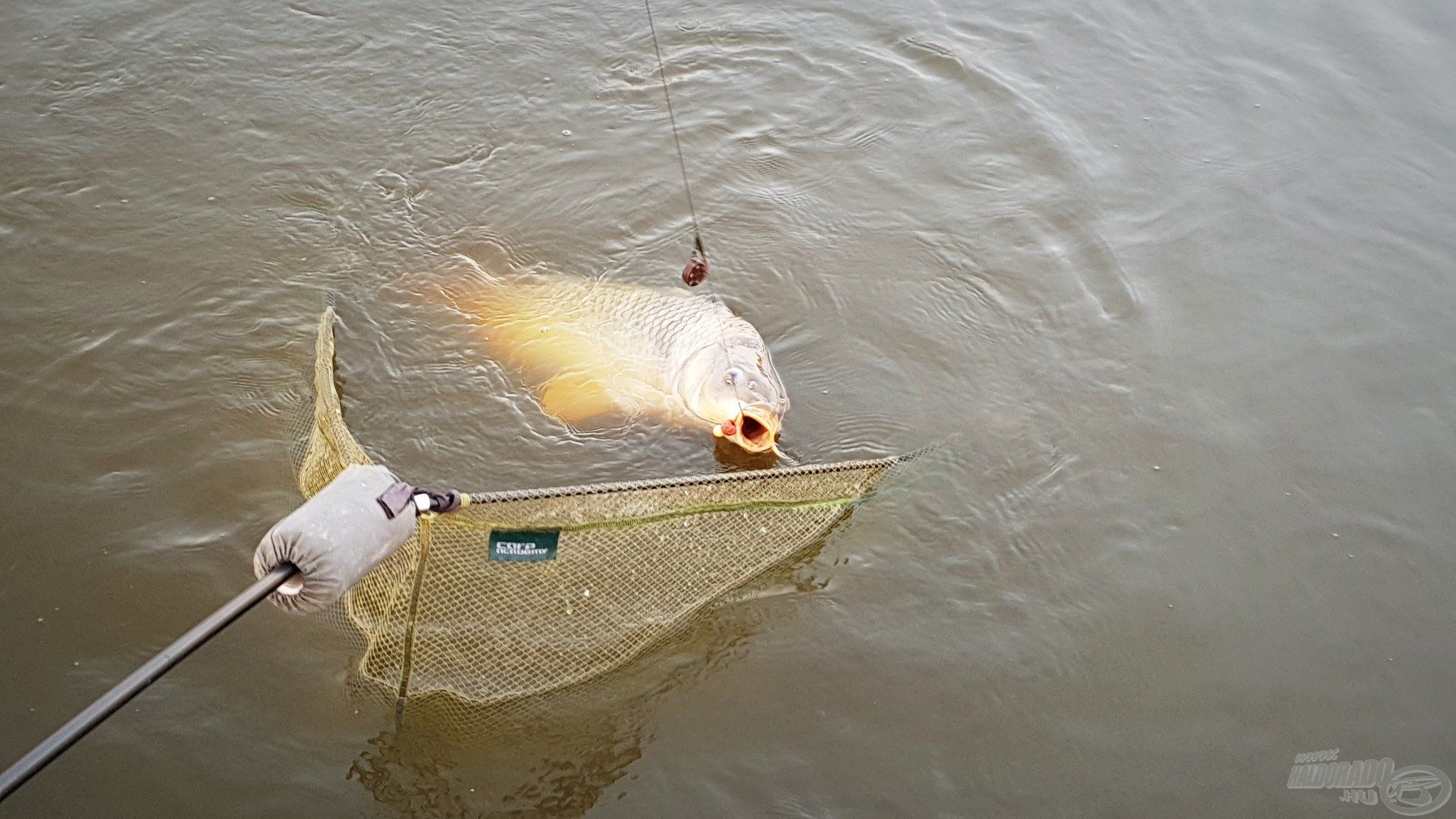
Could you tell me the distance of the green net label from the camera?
4.12 meters

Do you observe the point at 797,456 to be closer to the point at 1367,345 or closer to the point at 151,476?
the point at 151,476

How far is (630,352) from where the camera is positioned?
6.46 meters

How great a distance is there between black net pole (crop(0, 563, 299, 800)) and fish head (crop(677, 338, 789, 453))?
284 centimetres

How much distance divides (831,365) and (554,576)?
101 inches

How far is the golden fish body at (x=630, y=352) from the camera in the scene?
5973mm

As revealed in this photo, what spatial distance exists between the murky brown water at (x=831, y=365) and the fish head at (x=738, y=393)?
9.2 inches

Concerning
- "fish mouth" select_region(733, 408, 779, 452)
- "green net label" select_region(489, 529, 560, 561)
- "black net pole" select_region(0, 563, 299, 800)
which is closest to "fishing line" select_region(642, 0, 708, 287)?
"fish mouth" select_region(733, 408, 779, 452)

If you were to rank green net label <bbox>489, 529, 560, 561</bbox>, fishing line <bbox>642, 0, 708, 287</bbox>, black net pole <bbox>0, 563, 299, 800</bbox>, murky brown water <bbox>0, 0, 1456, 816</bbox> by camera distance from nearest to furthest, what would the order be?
black net pole <bbox>0, 563, 299, 800</bbox> < green net label <bbox>489, 529, 560, 561</bbox> < murky brown water <bbox>0, 0, 1456, 816</bbox> < fishing line <bbox>642, 0, 708, 287</bbox>

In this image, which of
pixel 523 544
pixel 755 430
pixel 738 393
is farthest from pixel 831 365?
→ pixel 523 544

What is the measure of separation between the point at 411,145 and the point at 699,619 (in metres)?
4.30

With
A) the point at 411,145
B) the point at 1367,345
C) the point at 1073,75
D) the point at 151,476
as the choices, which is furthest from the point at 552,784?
the point at 1073,75

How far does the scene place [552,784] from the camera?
450cm

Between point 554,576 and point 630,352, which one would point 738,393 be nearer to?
point 630,352

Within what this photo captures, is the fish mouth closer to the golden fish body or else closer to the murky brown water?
the golden fish body
